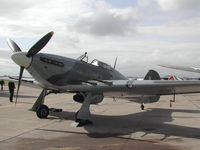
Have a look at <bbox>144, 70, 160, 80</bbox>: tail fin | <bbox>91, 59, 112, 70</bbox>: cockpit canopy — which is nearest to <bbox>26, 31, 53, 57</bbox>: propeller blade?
<bbox>91, 59, 112, 70</bbox>: cockpit canopy

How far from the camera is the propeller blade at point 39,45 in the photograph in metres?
7.40

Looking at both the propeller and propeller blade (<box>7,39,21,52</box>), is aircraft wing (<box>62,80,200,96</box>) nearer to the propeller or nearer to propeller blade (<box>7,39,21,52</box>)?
the propeller

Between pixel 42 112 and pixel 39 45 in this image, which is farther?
pixel 42 112

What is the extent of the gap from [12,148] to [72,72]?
3.76 meters

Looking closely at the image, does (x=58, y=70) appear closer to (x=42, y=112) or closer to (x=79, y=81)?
(x=79, y=81)

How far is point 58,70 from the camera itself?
7961mm

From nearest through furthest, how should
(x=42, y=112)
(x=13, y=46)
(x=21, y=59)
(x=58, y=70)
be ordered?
(x=21, y=59) < (x=58, y=70) < (x=13, y=46) < (x=42, y=112)

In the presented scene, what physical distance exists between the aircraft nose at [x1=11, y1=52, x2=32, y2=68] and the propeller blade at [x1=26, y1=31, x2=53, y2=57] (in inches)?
5.3

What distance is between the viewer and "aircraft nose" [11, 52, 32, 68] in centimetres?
731

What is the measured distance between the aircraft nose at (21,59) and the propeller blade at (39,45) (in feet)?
0.44

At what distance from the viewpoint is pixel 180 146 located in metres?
5.44

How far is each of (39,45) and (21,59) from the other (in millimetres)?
765

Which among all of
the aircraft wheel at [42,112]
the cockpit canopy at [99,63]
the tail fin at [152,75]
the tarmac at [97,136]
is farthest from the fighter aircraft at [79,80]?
the tail fin at [152,75]

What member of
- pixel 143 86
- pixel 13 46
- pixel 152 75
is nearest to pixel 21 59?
pixel 13 46
